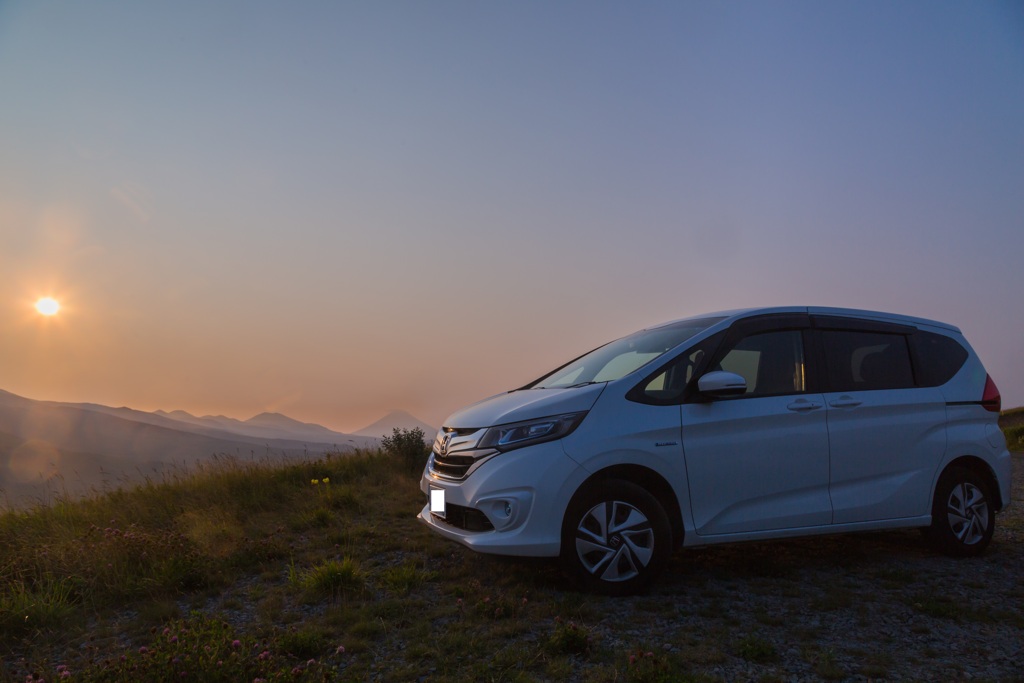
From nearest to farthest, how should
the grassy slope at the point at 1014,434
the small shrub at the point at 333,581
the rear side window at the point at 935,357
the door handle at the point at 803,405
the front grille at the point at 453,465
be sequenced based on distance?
the front grille at the point at 453,465 < the small shrub at the point at 333,581 < the door handle at the point at 803,405 < the rear side window at the point at 935,357 < the grassy slope at the point at 1014,434

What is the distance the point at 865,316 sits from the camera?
18.8 ft

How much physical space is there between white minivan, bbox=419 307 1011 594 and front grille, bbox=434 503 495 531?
0.04 feet

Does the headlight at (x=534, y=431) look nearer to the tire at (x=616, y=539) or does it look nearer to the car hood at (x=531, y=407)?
→ the car hood at (x=531, y=407)

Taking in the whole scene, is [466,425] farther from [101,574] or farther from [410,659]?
[101,574]

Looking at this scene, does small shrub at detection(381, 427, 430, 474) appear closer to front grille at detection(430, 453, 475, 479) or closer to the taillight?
front grille at detection(430, 453, 475, 479)

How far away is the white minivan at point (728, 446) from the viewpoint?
14.7 feet

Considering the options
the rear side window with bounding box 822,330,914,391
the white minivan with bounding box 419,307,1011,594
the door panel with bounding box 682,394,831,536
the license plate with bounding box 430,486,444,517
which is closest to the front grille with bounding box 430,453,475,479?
the white minivan with bounding box 419,307,1011,594

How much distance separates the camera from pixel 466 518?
4664mm

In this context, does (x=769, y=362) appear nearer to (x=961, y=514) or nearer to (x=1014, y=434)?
(x=961, y=514)

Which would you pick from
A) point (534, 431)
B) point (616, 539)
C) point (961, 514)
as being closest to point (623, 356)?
point (534, 431)

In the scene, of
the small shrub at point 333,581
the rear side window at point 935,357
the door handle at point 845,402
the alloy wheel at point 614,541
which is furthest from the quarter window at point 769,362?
the small shrub at point 333,581

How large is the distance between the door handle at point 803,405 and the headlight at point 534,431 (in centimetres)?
165

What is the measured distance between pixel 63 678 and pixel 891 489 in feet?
17.9

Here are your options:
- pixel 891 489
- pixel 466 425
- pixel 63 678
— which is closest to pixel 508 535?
pixel 466 425
